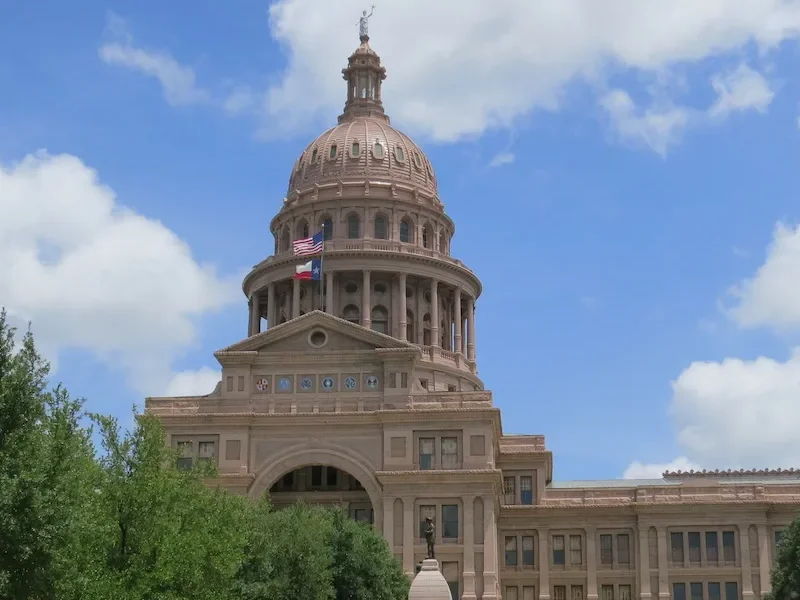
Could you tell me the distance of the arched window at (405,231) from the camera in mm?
113500

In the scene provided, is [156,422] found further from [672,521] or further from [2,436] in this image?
[672,521]

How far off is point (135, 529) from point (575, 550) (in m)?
50.2

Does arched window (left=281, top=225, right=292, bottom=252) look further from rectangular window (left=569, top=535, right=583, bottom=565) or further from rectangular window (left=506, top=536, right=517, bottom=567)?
rectangular window (left=569, top=535, right=583, bottom=565)

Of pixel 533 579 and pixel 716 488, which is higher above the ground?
pixel 716 488

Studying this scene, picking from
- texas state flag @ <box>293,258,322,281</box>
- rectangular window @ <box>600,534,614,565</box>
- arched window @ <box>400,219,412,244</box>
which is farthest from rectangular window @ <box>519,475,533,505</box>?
arched window @ <box>400,219,412,244</box>

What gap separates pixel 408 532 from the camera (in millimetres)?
83750

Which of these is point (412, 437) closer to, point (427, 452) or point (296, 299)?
point (427, 452)

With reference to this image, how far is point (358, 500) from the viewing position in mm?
88625

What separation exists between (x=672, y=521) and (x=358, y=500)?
79.1ft

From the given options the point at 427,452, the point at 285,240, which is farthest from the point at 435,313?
the point at 427,452

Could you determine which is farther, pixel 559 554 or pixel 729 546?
pixel 559 554

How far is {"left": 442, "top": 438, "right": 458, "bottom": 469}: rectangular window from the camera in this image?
279ft

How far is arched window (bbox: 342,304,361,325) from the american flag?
9378mm

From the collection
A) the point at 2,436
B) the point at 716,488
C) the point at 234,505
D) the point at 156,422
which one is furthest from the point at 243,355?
the point at 2,436
